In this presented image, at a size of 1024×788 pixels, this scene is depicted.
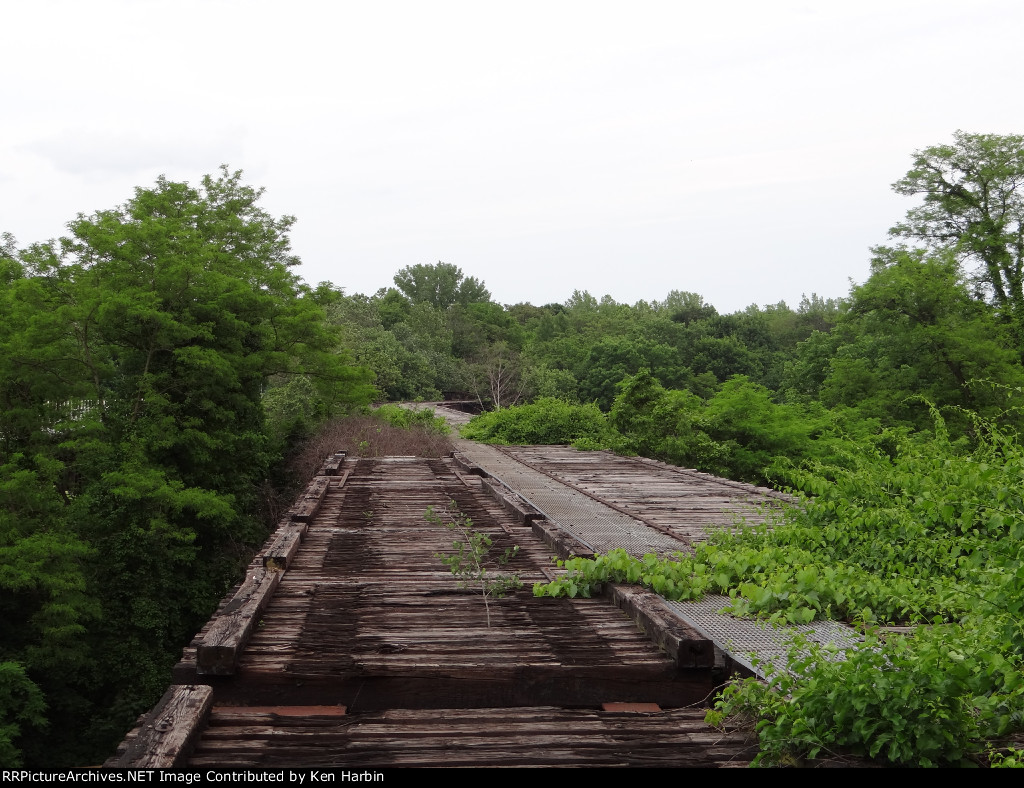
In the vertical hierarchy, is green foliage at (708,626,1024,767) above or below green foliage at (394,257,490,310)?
below

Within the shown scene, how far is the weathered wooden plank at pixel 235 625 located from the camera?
4332 millimetres

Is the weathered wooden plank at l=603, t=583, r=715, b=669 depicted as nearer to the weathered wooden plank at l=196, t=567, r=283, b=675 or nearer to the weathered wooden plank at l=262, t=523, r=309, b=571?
the weathered wooden plank at l=196, t=567, r=283, b=675

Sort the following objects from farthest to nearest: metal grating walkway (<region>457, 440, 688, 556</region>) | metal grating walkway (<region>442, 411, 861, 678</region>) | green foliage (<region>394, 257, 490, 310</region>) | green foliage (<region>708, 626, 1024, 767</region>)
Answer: green foliage (<region>394, 257, 490, 310</region>) → metal grating walkway (<region>457, 440, 688, 556</region>) → metal grating walkway (<region>442, 411, 861, 678</region>) → green foliage (<region>708, 626, 1024, 767</region>)

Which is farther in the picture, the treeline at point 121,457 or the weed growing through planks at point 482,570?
the treeline at point 121,457

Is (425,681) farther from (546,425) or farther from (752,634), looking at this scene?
(546,425)

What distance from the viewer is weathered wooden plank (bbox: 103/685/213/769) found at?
3.30m

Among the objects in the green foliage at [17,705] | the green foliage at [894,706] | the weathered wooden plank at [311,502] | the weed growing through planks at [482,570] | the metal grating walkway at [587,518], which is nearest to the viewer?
the green foliage at [894,706]

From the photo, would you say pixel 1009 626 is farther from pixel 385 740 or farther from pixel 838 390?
pixel 838 390

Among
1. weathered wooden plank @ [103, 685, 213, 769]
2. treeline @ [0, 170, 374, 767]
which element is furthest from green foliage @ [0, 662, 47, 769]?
weathered wooden plank @ [103, 685, 213, 769]

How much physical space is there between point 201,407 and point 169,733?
15.3 meters

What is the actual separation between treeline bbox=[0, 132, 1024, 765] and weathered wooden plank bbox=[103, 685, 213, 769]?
6385 millimetres

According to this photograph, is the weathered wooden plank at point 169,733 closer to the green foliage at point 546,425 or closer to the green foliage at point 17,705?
the green foliage at point 17,705

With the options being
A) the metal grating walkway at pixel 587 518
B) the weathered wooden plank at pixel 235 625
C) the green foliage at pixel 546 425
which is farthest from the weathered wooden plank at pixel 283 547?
the green foliage at pixel 546 425

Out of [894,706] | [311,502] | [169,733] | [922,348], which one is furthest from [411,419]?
[894,706]
